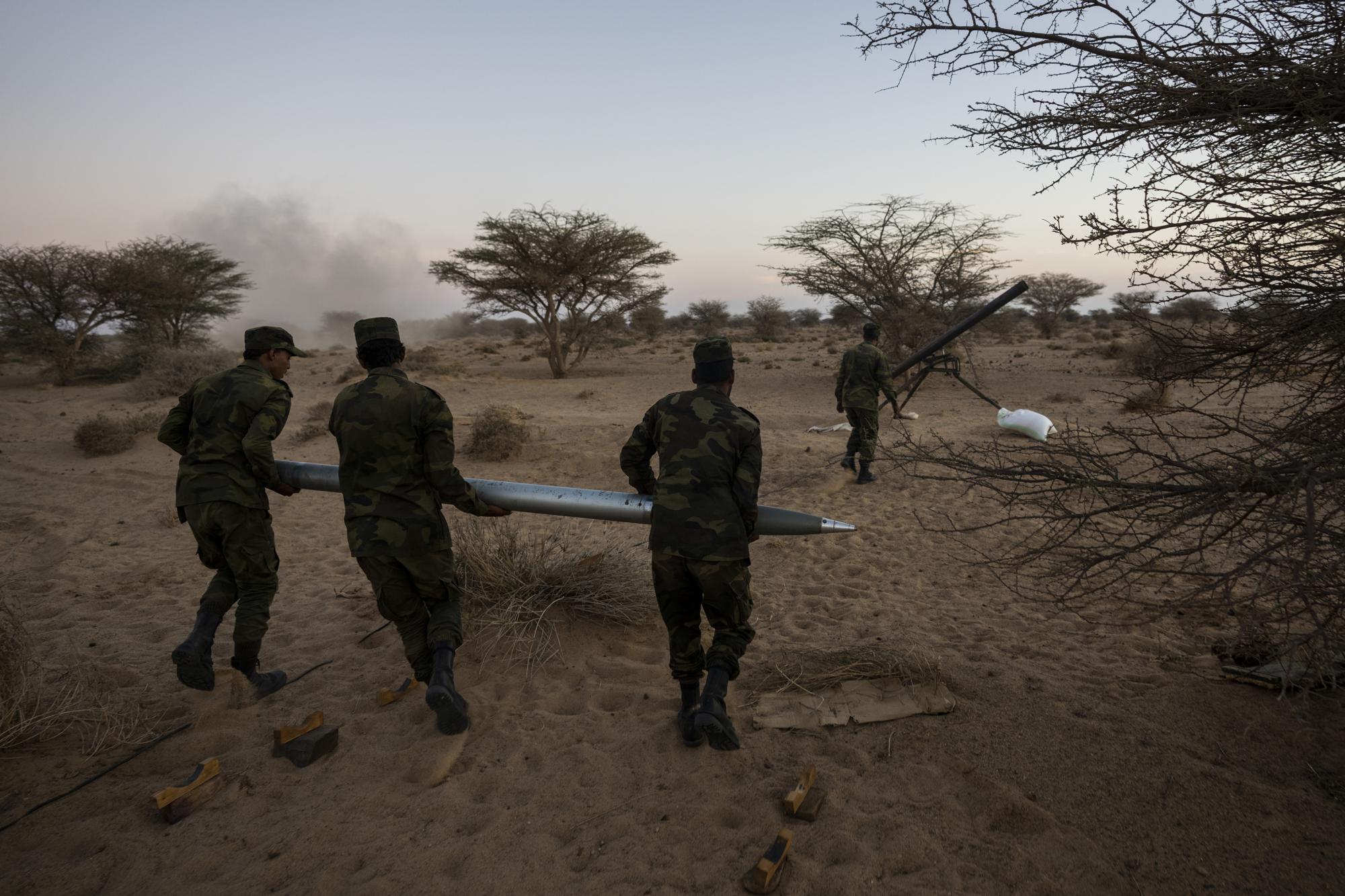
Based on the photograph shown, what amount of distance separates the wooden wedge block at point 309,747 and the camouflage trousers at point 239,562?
2.32 feet

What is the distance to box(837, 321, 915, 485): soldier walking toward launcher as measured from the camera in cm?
756

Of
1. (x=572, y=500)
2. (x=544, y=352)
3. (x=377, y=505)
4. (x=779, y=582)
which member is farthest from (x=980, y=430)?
(x=544, y=352)

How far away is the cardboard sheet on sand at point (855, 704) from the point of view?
3.30 meters

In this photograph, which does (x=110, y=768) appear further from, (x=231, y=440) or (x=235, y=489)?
(x=231, y=440)

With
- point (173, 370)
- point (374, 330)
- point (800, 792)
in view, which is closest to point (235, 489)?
point (374, 330)

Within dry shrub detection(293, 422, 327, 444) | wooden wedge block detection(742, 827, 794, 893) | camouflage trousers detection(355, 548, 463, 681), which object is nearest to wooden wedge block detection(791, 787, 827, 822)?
wooden wedge block detection(742, 827, 794, 893)

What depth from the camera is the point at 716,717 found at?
116 inches

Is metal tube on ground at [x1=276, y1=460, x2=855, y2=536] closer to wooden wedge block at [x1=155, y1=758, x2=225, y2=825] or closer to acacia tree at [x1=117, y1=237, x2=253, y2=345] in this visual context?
wooden wedge block at [x1=155, y1=758, x2=225, y2=825]

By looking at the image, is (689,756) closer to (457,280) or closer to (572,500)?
(572,500)

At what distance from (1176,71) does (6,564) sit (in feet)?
28.2

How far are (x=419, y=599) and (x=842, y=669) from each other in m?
2.18

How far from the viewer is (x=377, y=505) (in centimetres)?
318

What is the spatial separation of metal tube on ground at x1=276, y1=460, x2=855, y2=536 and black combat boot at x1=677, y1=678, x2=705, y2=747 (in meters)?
0.78

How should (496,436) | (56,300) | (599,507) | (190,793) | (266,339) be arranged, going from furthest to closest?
(56,300) < (496,436) < (266,339) < (599,507) < (190,793)
